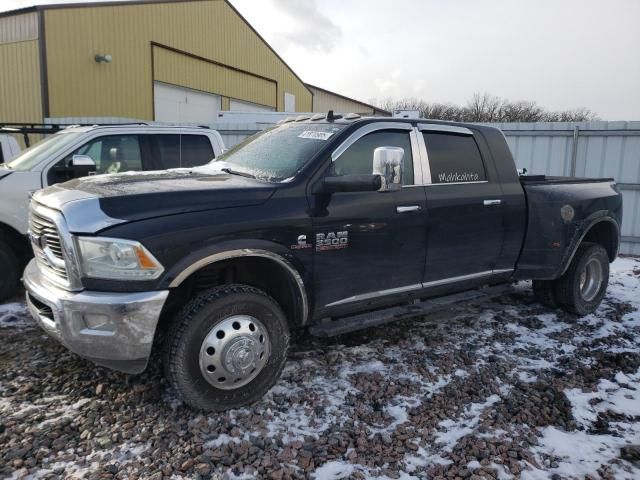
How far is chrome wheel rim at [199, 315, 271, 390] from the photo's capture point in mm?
3062

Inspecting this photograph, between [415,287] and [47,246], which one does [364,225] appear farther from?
[47,246]

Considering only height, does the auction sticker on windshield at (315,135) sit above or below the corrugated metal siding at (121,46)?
below

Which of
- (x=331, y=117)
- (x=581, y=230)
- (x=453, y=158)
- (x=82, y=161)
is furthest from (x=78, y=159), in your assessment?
(x=581, y=230)

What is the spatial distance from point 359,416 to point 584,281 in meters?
3.62

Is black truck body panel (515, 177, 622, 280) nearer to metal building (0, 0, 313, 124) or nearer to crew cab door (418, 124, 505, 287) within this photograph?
crew cab door (418, 124, 505, 287)

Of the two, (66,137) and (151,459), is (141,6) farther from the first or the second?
(151,459)

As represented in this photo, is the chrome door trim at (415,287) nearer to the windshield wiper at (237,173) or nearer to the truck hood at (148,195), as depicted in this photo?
the truck hood at (148,195)

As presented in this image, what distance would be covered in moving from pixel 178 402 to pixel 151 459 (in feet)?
2.00

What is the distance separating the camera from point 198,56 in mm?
19297

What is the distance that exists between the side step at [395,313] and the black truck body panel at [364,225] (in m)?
0.08

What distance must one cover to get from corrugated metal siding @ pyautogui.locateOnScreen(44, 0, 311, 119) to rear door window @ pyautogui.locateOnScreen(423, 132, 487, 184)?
1440cm

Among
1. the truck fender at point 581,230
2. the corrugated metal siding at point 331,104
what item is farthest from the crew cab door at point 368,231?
the corrugated metal siding at point 331,104

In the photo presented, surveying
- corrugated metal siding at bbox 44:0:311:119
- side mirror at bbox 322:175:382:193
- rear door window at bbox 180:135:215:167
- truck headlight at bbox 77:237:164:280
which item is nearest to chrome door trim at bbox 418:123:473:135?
side mirror at bbox 322:175:382:193

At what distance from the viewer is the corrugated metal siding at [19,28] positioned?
1480 cm
